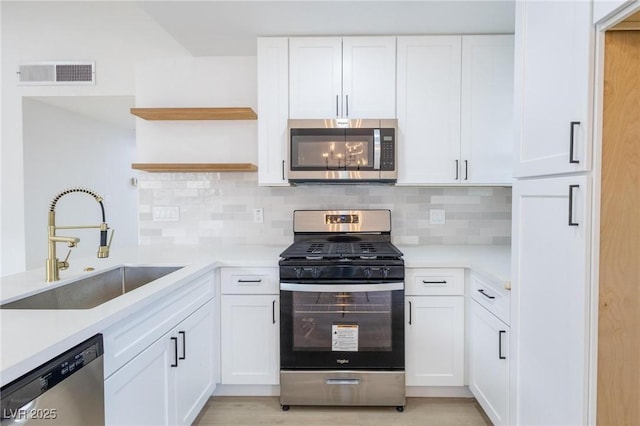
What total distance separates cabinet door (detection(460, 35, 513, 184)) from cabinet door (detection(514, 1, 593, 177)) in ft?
2.84

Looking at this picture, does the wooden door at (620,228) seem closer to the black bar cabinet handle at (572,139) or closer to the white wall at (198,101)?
the black bar cabinet handle at (572,139)

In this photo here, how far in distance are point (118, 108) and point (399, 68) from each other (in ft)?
9.69

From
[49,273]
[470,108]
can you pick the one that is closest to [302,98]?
[470,108]

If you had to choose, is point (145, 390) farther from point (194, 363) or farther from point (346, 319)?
point (346, 319)

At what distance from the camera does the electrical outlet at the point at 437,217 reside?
2652 millimetres

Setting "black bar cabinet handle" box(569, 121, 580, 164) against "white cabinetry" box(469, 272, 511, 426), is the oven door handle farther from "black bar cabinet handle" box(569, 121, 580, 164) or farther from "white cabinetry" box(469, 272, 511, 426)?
"black bar cabinet handle" box(569, 121, 580, 164)

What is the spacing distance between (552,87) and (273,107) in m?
1.58

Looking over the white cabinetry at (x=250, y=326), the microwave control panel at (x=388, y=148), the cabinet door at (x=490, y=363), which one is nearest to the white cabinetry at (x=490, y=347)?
the cabinet door at (x=490, y=363)

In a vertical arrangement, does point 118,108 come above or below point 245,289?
above

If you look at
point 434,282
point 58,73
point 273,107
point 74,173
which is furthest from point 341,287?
point 74,173

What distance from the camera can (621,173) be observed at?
1.06 metres

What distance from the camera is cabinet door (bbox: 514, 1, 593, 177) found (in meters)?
1.08

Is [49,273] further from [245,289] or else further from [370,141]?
[370,141]

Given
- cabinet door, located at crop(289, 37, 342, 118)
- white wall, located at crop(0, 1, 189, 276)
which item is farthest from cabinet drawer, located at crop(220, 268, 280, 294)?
white wall, located at crop(0, 1, 189, 276)
